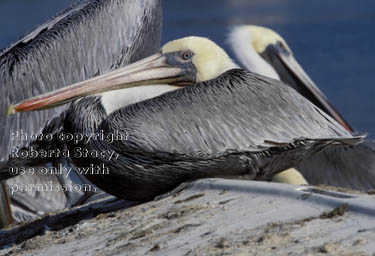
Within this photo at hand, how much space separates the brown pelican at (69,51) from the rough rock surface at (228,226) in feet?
5.16

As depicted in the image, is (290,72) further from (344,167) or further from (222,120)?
(222,120)

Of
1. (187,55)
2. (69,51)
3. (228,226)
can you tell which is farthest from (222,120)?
(69,51)

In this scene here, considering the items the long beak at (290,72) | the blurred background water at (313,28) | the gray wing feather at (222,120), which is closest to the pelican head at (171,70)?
the gray wing feather at (222,120)

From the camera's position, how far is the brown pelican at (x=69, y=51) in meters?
5.57

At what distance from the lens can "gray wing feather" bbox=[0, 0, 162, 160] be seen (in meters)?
5.58

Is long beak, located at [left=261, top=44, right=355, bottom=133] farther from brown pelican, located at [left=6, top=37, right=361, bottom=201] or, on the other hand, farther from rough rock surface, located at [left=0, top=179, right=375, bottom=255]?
rough rock surface, located at [left=0, top=179, right=375, bottom=255]

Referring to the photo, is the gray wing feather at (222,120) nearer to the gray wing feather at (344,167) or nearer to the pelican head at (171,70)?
the pelican head at (171,70)

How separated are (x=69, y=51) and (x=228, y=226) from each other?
110 inches

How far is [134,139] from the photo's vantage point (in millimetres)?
3906

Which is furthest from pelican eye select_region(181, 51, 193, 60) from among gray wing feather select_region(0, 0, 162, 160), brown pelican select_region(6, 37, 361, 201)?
gray wing feather select_region(0, 0, 162, 160)

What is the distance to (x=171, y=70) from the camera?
4.62 meters

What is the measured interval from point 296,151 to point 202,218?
36.8 inches

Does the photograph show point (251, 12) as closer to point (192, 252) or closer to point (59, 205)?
point (59, 205)

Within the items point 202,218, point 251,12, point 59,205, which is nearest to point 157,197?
point 202,218
